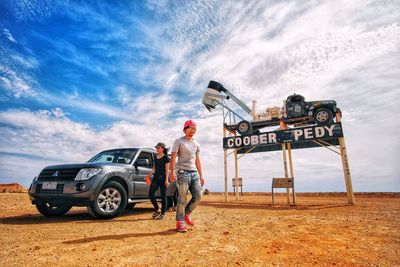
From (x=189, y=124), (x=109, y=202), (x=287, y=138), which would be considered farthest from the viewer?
(x=287, y=138)

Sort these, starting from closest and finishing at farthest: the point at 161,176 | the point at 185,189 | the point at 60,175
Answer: the point at 185,189
the point at 60,175
the point at 161,176

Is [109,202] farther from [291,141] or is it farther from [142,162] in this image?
[291,141]

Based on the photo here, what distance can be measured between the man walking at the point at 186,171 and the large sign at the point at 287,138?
9.04 meters

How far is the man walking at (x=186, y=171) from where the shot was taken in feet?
14.9

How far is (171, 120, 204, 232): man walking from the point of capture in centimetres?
455

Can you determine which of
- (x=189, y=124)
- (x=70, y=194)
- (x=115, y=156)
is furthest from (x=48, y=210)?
(x=189, y=124)

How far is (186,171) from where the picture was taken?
15.2ft

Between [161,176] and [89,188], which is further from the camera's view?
[161,176]

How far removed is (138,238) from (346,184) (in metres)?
10.9

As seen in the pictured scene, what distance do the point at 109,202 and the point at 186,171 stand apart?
8.67 ft

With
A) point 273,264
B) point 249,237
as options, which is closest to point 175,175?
point 249,237

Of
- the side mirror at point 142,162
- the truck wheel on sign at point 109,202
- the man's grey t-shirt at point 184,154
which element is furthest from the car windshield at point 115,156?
the man's grey t-shirt at point 184,154

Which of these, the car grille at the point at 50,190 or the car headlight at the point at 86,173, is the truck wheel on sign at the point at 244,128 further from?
the car grille at the point at 50,190

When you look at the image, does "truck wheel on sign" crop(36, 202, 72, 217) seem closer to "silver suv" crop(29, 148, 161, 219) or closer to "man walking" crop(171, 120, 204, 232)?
"silver suv" crop(29, 148, 161, 219)
